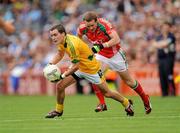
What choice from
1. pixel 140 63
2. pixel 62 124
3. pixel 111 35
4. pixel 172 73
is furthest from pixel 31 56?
pixel 62 124

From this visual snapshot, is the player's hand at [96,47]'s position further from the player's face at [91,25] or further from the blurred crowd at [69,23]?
the blurred crowd at [69,23]

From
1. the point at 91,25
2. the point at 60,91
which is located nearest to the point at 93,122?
the point at 60,91

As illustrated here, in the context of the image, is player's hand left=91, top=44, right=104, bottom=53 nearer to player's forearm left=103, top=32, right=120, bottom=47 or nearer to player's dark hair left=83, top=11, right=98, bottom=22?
player's forearm left=103, top=32, right=120, bottom=47

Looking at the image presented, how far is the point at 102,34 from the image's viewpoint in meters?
16.8

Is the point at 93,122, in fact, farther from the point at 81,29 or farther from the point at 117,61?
the point at 117,61

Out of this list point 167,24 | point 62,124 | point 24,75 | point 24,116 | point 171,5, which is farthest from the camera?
point 24,75

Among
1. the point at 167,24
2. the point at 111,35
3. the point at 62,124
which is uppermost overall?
the point at 167,24

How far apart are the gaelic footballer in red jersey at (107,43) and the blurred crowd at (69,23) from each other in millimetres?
8406

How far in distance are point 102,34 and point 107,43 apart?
567 mm

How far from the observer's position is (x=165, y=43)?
81.1 ft

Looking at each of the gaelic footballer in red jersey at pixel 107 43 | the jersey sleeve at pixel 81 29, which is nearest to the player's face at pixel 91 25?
the gaelic footballer in red jersey at pixel 107 43

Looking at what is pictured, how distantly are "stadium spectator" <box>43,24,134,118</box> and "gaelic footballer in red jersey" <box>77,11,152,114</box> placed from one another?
2.34ft

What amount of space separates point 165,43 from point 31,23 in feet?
32.9

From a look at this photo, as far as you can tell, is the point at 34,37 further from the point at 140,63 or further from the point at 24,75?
the point at 140,63
